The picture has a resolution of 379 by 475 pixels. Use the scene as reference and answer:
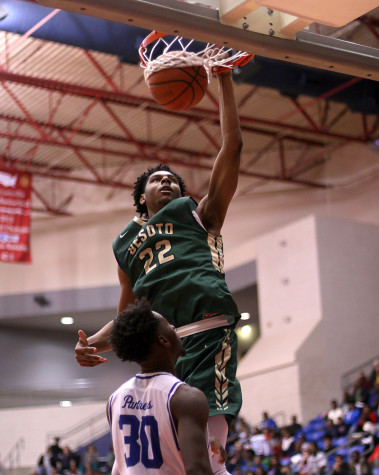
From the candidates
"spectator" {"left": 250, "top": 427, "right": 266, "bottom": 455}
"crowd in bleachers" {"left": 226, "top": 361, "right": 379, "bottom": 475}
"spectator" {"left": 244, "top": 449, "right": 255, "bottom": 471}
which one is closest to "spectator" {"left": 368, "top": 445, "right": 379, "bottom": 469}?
"crowd in bleachers" {"left": 226, "top": 361, "right": 379, "bottom": 475}

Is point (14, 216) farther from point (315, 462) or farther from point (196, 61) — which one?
point (196, 61)

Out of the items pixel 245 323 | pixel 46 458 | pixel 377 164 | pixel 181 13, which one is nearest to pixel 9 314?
pixel 46 458

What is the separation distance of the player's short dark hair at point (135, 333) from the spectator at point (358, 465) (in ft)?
30.3

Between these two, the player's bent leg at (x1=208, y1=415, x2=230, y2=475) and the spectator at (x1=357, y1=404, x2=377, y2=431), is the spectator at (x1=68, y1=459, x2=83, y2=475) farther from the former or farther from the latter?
the player's bent leg at (x1=208, y1=415, x2=230, y2=475)

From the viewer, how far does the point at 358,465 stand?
459 inches

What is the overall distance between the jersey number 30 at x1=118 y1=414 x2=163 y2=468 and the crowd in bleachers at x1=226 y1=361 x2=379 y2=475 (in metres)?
9.11

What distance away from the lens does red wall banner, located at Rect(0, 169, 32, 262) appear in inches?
658

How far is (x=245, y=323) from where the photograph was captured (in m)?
23.8

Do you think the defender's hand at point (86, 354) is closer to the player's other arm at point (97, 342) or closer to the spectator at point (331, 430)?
the player's other arm at point (97, 342)

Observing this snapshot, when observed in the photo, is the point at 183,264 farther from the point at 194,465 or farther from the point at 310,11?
the point at 310,11

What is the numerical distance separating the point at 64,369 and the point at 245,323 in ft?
18.2

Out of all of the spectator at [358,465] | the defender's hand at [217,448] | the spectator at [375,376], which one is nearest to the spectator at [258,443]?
the spectator at [375,376]

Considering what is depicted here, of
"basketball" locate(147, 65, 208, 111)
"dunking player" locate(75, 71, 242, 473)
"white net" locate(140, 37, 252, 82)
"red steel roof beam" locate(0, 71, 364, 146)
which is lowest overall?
"dunking player" locate(75, 71, 242, 473)

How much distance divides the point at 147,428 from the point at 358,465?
31.6 ft
